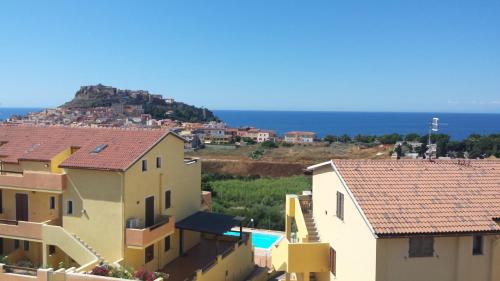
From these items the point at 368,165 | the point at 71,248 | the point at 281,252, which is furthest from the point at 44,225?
the point at 368,165

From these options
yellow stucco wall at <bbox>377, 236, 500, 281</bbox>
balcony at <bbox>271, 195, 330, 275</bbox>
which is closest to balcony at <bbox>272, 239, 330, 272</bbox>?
balcony at <bbox>271, 195, 330, 275</bbox>

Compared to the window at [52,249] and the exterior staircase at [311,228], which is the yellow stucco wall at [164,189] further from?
the exterior staircase at [311,228]

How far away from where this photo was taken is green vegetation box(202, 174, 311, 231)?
38438 millimetres

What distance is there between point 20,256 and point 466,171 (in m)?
20.3

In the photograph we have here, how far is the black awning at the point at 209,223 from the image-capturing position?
23.5 metres

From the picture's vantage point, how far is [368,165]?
50.5ft

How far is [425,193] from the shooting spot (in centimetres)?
1419

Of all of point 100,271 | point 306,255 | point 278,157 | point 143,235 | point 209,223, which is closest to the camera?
point 306,255

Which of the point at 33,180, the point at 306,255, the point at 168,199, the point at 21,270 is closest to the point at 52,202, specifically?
the point at 33,180

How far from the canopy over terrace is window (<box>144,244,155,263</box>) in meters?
2.13

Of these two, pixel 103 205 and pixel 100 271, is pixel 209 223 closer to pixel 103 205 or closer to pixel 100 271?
pixel 103 205

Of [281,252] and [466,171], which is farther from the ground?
[466,171]

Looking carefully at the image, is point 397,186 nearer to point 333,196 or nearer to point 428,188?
point 428,188

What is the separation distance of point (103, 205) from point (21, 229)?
14.0 feet
